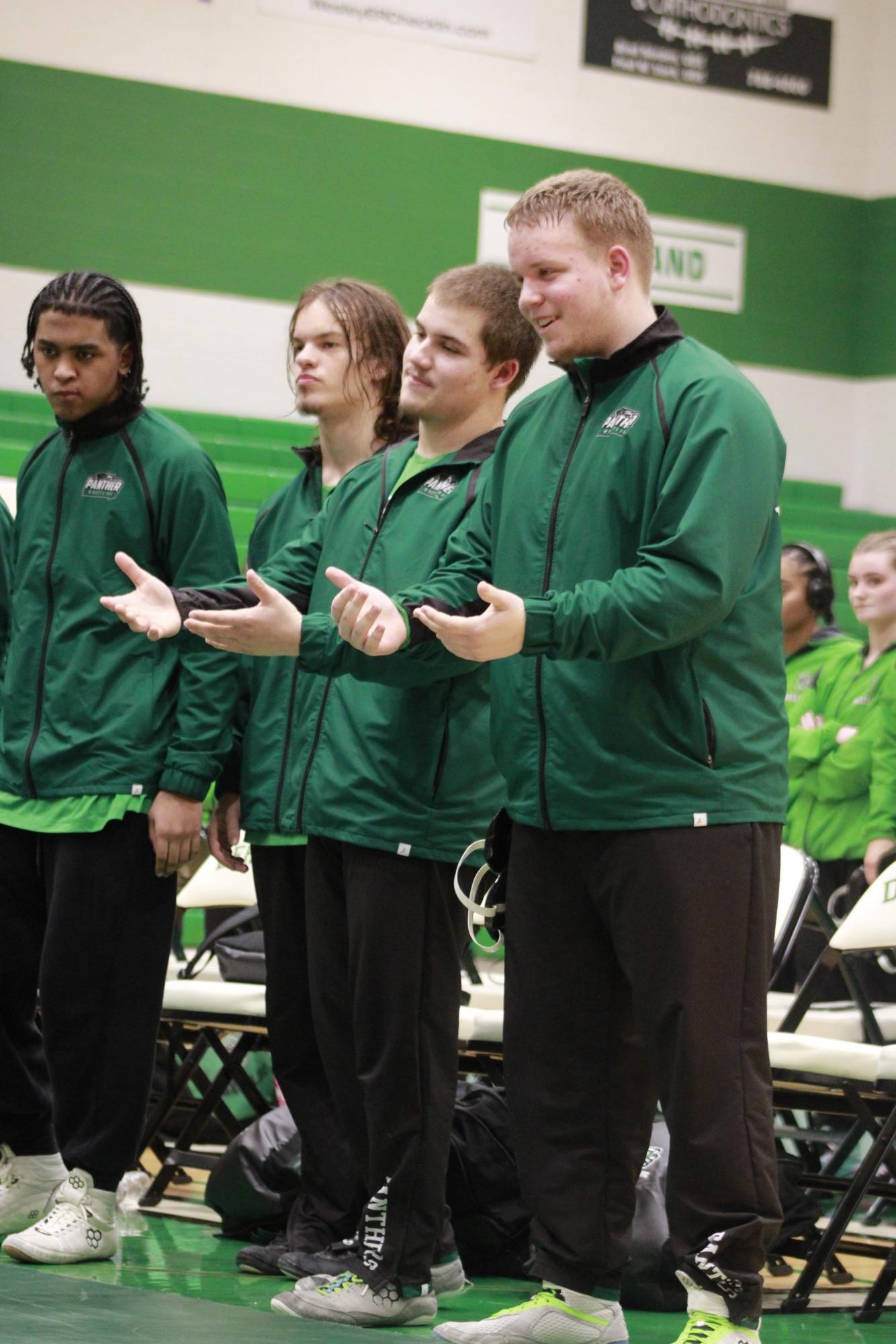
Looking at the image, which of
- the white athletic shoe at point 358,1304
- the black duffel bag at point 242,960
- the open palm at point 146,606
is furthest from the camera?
the black duffel bag at point 242,960

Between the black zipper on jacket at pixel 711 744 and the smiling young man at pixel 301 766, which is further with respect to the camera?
the smiling young man at pixel 301 766

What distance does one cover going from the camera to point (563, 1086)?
278cm

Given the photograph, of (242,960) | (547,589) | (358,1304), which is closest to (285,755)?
(547,589)

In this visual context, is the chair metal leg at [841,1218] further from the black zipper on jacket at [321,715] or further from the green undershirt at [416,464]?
the green undershirt at [416,464]

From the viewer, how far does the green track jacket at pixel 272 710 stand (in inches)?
141

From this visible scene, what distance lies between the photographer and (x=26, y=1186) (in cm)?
387

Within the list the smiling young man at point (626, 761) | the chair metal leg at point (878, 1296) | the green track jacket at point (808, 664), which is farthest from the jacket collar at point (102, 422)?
the green track jacket at point (808, 664)

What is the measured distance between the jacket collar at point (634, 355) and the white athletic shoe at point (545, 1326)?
1425 mm

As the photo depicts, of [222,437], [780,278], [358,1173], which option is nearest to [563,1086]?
[358,1173]

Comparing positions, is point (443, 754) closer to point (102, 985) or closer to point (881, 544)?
point (102, 985)

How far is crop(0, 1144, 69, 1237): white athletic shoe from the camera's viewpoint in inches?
151

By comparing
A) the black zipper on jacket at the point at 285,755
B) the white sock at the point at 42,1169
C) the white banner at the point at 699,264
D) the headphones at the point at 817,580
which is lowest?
the white sock at the point at 42,1169

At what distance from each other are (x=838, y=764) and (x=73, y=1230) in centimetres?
351

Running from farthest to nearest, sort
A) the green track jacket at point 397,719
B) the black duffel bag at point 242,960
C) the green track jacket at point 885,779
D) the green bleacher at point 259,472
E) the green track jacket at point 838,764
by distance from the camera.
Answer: the green bleacher at point 259,472 < the green track jacket at point 838,764 < the green track jacket at point 885,779 < the black duffel bag at point 242,960 < the green track jacket at point 397,719
